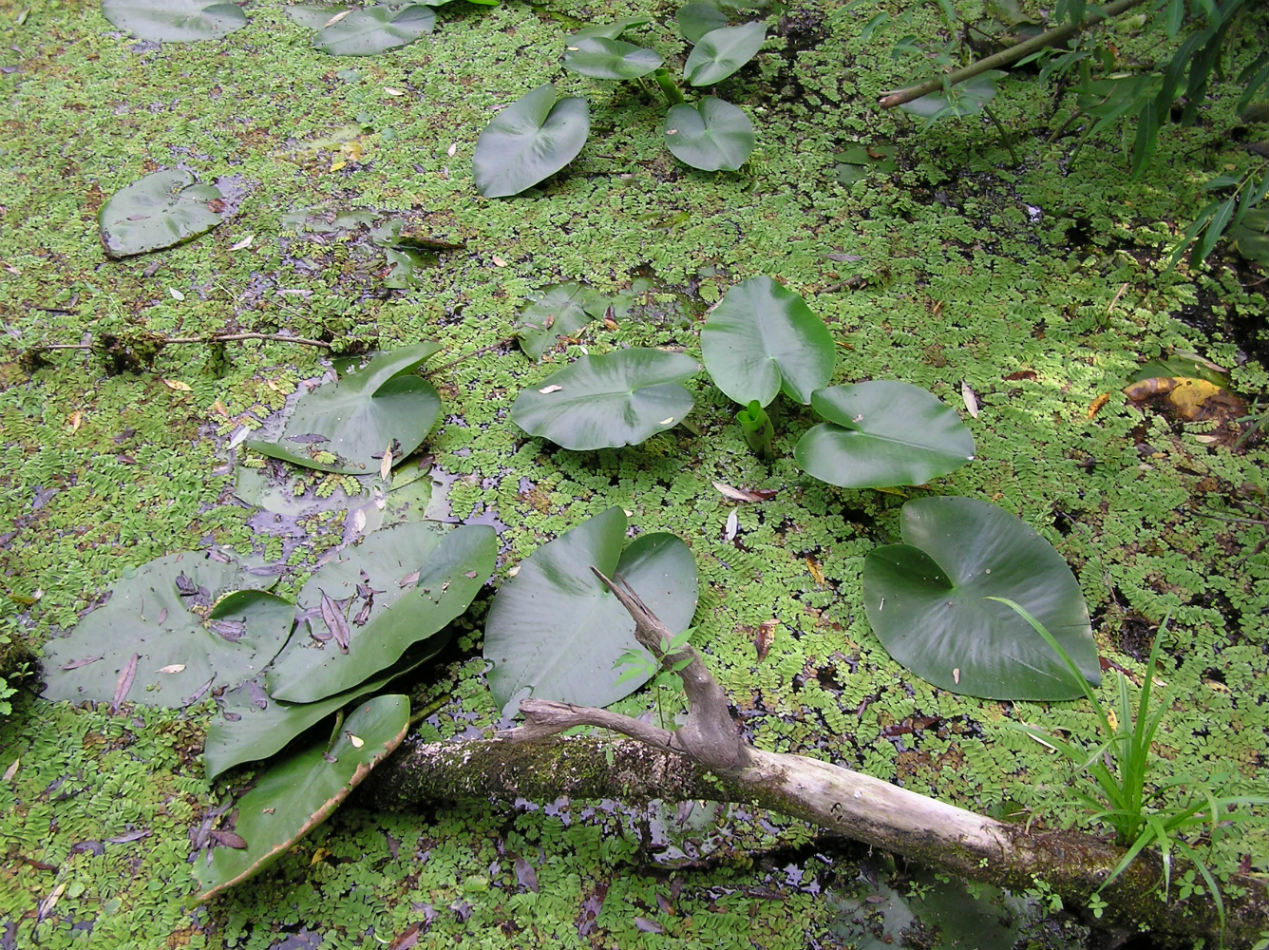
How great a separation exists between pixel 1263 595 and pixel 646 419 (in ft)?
4.19

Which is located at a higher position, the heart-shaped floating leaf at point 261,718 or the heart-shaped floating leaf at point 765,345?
the heart-shaped floating leaf at point 765,345

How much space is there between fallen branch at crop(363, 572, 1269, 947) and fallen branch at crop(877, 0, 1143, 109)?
1.91 meters

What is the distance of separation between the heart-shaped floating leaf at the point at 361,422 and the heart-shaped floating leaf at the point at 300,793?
2.15 ft

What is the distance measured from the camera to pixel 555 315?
7.41 ft

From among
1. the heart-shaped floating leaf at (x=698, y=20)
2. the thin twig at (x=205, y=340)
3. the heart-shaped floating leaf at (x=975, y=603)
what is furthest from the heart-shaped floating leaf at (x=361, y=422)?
the heart-shaped floating leaf at (x=698, y=20)

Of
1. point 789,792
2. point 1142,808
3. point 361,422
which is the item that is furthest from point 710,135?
point 1142,808

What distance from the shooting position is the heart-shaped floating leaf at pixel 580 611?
1574 mm

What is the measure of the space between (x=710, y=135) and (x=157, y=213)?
63.3 inches

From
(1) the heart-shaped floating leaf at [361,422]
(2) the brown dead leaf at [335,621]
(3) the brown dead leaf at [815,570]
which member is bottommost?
(3) the brown dead leaf at [815,570]

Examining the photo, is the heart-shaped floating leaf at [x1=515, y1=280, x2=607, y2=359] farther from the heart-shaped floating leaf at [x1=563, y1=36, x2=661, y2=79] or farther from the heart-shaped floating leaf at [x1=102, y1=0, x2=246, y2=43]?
the heart-shaped floating leaf at [x1=102, y1=0, x2=246, y2=43]

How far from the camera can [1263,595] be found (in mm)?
1730

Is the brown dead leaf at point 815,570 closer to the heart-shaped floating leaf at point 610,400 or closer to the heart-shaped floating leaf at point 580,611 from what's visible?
the heart-shaped floating leaf at point 580,611

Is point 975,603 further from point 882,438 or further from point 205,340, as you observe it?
point 205,340

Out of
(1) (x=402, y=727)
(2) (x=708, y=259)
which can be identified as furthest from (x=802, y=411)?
(1) (x=402, y=727)
